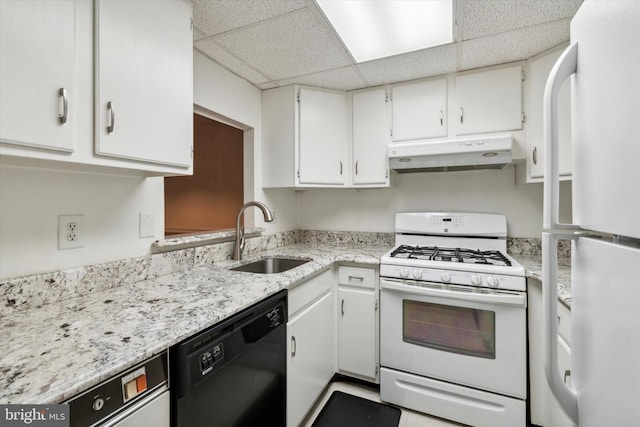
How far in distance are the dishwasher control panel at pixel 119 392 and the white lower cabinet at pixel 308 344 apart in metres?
0.72

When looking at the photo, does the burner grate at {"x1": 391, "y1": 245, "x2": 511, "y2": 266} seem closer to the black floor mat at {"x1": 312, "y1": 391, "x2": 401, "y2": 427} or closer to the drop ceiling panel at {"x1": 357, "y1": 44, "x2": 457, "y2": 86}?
the black floor mat at {"x1": 312, "y1": 391, "x2": 401, "y2": 427}

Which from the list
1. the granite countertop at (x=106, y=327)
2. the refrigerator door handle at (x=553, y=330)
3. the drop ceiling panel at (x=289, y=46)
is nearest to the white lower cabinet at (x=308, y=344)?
the granite countertop at (x=106, y=327)

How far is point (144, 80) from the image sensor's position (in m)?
1.06

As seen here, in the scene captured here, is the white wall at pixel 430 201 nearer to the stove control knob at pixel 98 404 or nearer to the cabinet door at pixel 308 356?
the cabinet door at pixel 308 356

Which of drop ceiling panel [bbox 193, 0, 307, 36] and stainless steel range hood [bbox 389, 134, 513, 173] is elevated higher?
drop ceiling panel [bbox 193, 0, 307, 36]

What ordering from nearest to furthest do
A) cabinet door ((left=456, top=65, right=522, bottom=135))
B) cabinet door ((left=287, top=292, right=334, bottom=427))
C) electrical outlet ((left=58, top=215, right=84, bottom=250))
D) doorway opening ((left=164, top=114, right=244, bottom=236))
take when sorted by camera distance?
electrical outlet ((left=58, top=215, right=84, bottom=250)), cabinet door ((left=287, top=292, right=334, bottom=427)), cabinet door ((left=456, top=65, right=522, bottom=135)), doorway opening ((left=164, top=114, right=244, bottom=236))

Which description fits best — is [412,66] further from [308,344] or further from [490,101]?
[308,344]

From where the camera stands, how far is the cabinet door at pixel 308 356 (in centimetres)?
143

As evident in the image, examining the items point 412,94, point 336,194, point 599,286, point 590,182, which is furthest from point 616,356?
point 336,194

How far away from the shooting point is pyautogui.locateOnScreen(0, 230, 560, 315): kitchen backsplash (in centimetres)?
96

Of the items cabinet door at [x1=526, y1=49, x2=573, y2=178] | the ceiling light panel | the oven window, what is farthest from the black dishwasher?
cabinet door at [x1=526, y1=49, x2=573, y2=178]

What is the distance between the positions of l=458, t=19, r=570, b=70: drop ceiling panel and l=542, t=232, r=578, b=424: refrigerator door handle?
151cm

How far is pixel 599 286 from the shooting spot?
1.63ft

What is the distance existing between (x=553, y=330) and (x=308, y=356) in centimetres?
129
